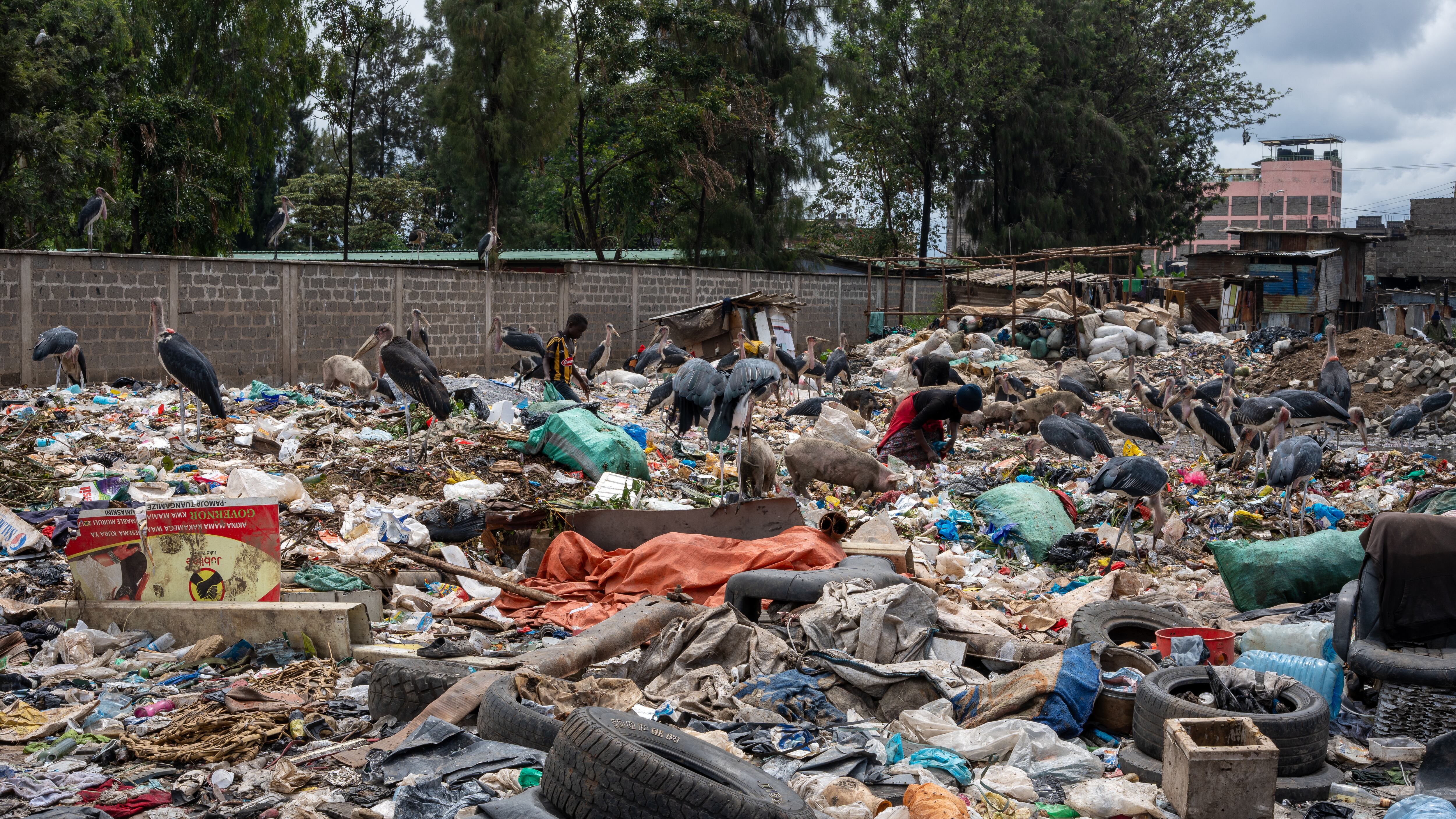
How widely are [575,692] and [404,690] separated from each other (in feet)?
2.22

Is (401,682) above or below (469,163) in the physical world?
below

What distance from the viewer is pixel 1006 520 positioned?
8.41 metres

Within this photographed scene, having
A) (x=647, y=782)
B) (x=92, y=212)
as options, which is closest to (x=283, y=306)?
(x=92, y=212)

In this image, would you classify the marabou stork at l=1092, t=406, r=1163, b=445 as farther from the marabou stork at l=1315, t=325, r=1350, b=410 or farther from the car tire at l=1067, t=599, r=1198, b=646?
the car tire at l=1067, t=599, r=1198, b=646

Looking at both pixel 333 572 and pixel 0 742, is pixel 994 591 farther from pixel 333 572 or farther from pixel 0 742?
pixel 0 742

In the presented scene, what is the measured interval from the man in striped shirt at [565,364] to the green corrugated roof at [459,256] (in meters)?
8.39

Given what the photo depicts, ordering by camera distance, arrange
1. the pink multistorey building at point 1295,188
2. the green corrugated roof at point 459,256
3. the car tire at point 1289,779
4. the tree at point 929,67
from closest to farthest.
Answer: the car tire at point 1289,779
the green corrugated roof at point 459,256
the tree at point 929,67
the pink multistorey building at point 1295,188

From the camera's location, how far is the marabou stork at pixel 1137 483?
8.04 metres

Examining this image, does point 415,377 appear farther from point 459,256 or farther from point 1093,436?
point 459,256

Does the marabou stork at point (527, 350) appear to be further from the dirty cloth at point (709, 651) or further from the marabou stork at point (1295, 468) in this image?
the dirty cloth at point (709, 651)

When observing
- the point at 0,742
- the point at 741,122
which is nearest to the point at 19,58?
the point at 741,122

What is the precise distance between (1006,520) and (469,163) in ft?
69.0

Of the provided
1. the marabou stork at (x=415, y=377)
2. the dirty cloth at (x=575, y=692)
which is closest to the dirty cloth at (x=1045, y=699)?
the dirty cloth at (x=575, y=692)

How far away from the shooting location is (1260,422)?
11117mm
